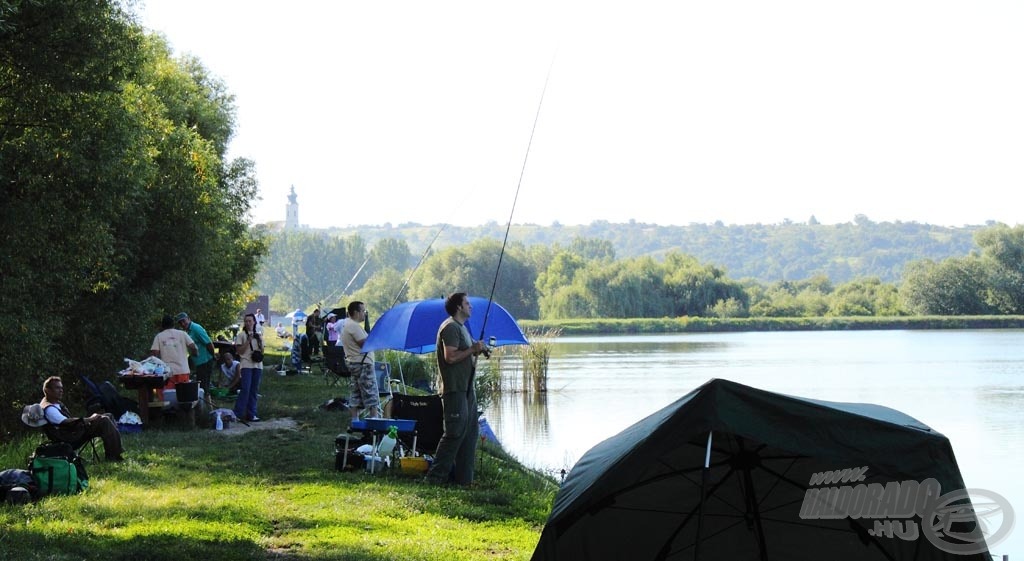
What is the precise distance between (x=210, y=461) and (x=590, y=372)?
79.9 feet

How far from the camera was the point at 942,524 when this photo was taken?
513 centimetres

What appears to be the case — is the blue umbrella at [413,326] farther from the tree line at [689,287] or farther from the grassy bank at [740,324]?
the grassy bank at [740,324]

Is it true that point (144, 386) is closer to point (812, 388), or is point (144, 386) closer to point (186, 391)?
point (186, 391)

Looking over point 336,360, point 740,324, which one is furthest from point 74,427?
point 740,324

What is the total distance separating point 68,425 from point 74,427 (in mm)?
55

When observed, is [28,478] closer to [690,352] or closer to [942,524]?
[942,524]

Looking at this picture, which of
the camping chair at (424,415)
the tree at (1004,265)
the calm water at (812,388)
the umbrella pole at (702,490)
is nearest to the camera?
the umbrella pole at (702,490)

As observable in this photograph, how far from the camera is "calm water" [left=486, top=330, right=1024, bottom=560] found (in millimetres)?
17625

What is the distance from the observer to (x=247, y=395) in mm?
14141

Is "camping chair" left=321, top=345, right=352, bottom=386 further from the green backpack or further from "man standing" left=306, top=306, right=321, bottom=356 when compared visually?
the green backpack

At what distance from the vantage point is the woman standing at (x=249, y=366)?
45.6ft

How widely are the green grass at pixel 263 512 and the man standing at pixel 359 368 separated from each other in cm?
125

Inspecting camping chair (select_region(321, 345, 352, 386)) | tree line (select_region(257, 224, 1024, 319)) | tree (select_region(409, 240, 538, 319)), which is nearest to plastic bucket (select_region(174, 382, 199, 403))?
camping chair (select_region(321, 345, 352, 386))

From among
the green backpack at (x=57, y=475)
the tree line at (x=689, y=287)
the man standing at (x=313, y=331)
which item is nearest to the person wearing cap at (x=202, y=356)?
the green backpack at (x=57, y=475)
